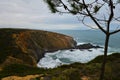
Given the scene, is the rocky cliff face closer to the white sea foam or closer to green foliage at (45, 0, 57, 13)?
the white sea foam

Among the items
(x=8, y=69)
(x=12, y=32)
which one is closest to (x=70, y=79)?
(x=8, y=69)

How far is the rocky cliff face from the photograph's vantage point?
48931 millimetres

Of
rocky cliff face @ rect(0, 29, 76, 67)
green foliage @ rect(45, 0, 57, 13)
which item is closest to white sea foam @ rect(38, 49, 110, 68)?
rocky cliff face @ rect(0, 29, 76, 67)

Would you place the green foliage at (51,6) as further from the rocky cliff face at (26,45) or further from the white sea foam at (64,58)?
the white sea foam at (64,58)

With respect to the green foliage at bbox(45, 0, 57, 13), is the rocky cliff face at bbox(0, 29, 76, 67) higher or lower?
lower

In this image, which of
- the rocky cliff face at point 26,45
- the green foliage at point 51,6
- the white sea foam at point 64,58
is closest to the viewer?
the green foliage at point 51,6

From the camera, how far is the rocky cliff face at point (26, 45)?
4893cm

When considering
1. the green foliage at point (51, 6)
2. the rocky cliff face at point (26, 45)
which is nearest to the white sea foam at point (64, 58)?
the rocky cliff face at point (26, 45)

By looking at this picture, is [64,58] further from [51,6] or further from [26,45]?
[51,6]

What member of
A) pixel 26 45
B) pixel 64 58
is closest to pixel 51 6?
pixel 26 45

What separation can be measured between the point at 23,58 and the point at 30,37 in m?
14.6

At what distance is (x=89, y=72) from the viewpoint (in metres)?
14.0

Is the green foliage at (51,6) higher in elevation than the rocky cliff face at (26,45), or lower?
higher

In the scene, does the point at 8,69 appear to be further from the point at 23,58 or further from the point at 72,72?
the point at 23,58
